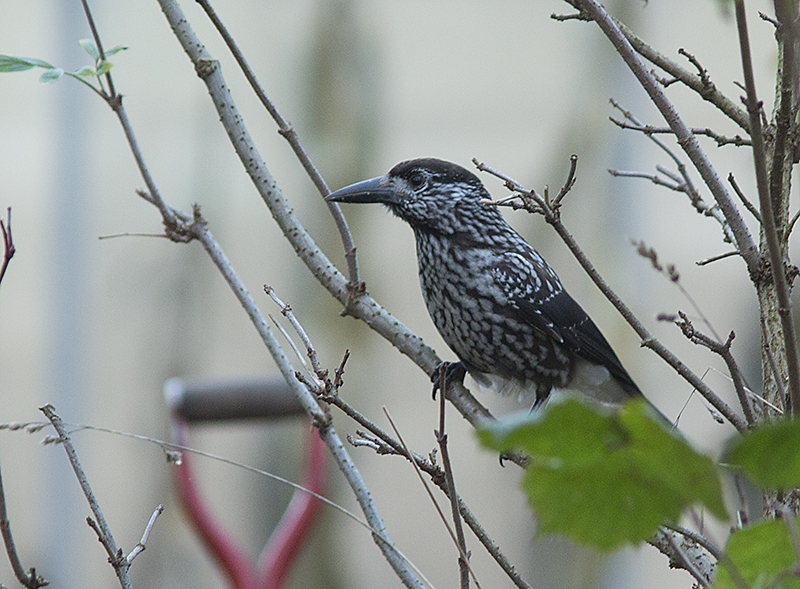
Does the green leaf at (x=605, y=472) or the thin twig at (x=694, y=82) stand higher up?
the thin twig at (x=694, y=82)

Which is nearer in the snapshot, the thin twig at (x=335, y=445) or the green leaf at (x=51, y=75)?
the thin twig at (x=335, y=445)

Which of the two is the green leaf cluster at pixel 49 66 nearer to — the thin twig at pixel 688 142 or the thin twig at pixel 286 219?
the thin twig at pixel 286 219

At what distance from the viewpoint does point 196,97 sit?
3.79 meters

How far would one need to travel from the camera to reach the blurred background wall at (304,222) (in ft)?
11.8

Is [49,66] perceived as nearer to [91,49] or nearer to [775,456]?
[91,49]

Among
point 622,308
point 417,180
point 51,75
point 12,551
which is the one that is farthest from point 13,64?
point 417,180

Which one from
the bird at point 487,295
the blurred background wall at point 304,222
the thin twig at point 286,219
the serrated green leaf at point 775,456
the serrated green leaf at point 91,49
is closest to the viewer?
the serrated green leaf at point 775,456

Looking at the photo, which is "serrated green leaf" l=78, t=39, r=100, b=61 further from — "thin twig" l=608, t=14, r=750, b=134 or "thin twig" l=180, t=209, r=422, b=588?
"thin twig" l=608, t=14, r=750, b=134

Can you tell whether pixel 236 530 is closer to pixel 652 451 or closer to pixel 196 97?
pixel 196 97

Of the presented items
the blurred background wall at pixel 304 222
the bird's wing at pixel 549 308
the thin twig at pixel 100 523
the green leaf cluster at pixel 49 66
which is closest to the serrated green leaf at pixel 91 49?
the green leaf cluster at pixel 49 66

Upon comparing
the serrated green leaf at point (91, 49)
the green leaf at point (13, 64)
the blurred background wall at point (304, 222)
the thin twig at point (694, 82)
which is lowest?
the blurred background wall at point (304, 222)

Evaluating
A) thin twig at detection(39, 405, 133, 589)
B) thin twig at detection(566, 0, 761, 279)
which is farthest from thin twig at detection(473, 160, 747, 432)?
thin twig at detection(39, 405, 133, 589)

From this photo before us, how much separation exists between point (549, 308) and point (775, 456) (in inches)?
57.9

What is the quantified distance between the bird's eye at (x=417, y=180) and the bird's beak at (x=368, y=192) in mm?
58
